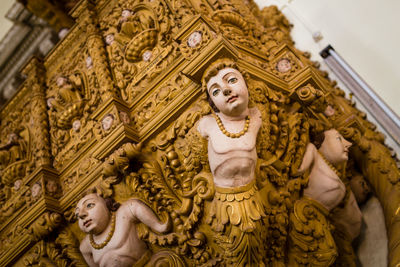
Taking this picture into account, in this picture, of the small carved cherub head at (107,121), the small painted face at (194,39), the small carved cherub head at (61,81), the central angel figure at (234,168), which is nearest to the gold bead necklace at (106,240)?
the small carved cherub head at (107,121)

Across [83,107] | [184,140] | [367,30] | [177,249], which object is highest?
[83,107]

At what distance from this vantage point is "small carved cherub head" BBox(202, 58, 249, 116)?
1.92 meters

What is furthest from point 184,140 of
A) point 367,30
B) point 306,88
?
point 367,30

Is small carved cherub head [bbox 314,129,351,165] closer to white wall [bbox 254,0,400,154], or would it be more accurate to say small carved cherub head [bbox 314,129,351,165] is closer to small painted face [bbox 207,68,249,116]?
white wall [bbox 254,0,400,154]

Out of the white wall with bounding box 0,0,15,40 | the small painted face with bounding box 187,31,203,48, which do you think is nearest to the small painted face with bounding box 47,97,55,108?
the small painted face with bounding box 187,31,203,48

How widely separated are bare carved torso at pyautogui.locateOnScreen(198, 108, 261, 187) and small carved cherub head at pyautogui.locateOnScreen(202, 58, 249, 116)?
9 cm

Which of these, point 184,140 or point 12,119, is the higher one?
point 12,119

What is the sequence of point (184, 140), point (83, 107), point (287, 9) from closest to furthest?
point (184, 140) < point (83, 107) < point (287, 9)

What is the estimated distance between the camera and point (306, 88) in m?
2.29

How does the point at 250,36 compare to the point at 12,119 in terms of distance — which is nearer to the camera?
the point at 250,36

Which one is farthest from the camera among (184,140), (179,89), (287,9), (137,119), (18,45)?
(18,45)

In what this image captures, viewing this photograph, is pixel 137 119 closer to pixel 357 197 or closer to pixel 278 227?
pixel 278 227

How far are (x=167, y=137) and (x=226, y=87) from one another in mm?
496

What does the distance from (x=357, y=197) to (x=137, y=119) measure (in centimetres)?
161
